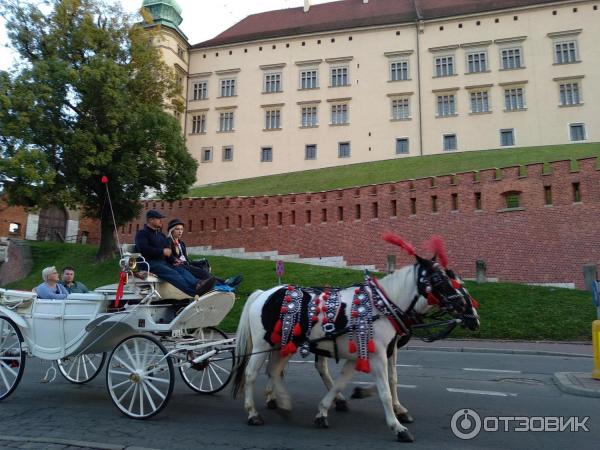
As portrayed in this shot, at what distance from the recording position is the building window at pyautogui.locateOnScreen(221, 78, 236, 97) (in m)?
50.2

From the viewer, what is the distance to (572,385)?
736 centimetres

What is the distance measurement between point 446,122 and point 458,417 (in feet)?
139

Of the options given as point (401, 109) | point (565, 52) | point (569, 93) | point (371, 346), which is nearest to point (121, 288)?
point (371, 346)

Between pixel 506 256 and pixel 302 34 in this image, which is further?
pixel 302 34

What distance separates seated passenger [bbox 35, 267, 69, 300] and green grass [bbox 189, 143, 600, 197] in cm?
2538

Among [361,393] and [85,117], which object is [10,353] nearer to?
[361,393]

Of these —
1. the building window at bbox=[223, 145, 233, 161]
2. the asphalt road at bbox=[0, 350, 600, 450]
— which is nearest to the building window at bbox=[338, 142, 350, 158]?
the building window at bbox=[223, 145, 233, 161]

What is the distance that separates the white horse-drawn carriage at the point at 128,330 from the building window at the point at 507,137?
41985 mm

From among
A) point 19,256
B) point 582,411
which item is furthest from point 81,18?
point 582,411

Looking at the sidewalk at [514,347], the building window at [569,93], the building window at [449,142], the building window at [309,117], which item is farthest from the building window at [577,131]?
the sidewalk at [514,347]

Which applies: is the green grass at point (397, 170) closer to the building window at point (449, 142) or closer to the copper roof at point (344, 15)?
the building window at point (449, 142)

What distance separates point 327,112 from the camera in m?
47.6

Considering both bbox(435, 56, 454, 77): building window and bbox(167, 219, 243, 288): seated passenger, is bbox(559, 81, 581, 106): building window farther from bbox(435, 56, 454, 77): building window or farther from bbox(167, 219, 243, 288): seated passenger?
bbox(167, 219, 243, 288): seated passenger

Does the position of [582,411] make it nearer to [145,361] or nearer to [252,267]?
[145,361]
